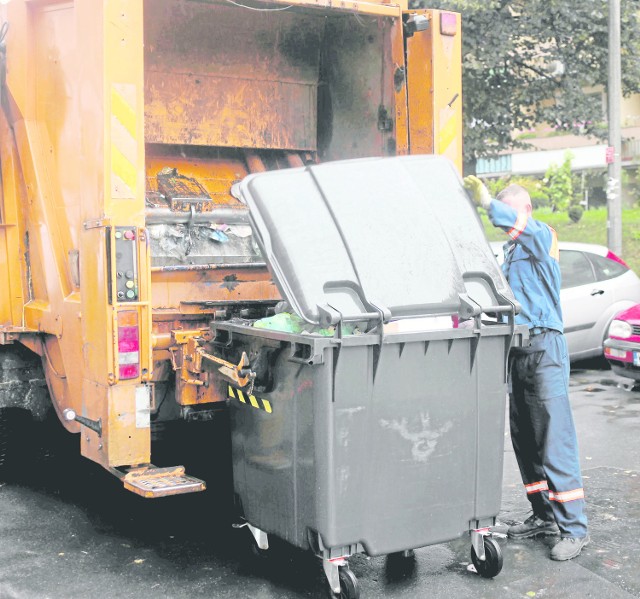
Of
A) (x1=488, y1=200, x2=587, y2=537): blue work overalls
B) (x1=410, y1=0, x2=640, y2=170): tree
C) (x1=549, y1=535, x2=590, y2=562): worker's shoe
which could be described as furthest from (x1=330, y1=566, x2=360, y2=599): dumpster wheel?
(x1=410, y1=0, x2=640, y2=170): tree

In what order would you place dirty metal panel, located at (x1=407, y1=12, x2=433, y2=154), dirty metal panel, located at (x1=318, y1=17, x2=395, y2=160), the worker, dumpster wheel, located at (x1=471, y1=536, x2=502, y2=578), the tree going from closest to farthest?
dumpster wheel, located at (x1=471, y1=536, x2=502, y2=578), the worker, dirty metal panel, located at (x1=407, y1=12, x2=433, y2=154), dirty metal panel, located at (x1=318, y1=17, x2=395, y2=160), the tree

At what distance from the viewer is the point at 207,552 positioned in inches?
161

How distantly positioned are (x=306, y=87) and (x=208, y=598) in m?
3.10

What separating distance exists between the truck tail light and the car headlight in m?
4.76

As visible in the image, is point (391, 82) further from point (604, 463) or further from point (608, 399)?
point (608, 399)

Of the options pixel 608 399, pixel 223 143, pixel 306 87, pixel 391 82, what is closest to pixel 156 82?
pixel 223 143

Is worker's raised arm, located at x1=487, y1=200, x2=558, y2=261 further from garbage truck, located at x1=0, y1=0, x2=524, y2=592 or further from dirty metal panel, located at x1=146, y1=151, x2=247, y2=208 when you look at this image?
dirty metal panel, located at x1=146, y1=151, x2=247, y2=208

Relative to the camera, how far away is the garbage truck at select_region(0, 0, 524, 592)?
12.5 ft

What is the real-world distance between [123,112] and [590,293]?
5674 millimetres

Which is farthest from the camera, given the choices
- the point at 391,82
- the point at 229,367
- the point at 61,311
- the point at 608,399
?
the point at 608,399

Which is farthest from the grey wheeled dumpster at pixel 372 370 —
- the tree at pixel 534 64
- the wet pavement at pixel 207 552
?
the tree at pixel 534 64

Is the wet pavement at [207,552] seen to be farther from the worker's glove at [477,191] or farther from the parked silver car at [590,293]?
the parked silver car at [590,293]

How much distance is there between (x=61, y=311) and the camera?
14.2ft

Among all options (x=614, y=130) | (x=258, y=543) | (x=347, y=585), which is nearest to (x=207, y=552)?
(x=258, y=543)
